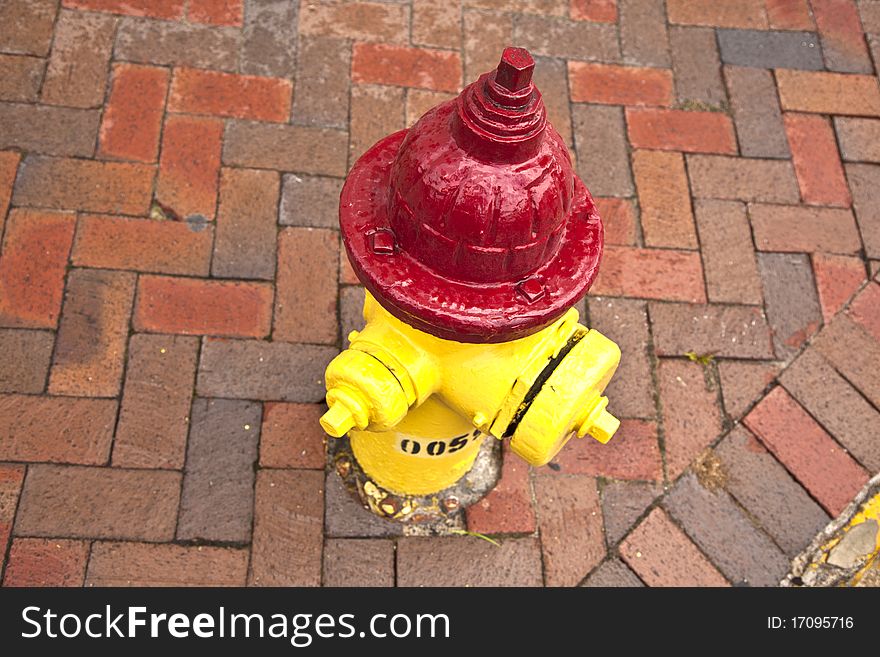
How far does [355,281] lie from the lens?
280 centimetres

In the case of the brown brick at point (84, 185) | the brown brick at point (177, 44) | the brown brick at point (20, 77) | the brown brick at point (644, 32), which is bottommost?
the brown brick at point (84, 185)

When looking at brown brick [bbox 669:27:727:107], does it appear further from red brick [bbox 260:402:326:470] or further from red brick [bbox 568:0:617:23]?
red brick [bbox 260:402:326:470]

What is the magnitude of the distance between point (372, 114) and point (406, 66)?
10.7 inches

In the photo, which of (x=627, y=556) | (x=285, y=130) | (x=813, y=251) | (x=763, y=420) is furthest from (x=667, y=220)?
(x=285, y=130)

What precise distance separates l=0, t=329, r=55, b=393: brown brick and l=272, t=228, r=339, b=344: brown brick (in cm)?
68

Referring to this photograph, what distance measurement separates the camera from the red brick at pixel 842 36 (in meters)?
3.44

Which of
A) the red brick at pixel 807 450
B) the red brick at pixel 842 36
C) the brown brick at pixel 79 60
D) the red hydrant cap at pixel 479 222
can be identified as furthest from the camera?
the red brick at pixel 842 36

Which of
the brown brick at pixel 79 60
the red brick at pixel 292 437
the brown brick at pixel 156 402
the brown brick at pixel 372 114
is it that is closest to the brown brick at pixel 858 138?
the brown brick at pixel 372 114

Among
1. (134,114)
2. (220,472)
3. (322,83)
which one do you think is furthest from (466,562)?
(134,114)

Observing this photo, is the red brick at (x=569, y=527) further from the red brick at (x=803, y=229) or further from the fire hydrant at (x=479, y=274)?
the red brick at (x=803, y=229)

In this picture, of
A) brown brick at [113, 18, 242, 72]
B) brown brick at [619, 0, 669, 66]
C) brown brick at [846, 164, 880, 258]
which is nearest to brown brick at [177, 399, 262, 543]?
brown brick at [113, 18, 242, 72]

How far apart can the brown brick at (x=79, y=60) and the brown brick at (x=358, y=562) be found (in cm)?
178

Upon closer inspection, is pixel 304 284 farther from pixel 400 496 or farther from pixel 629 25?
pixel 629 25

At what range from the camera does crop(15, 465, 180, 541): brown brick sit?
7.79 feet
